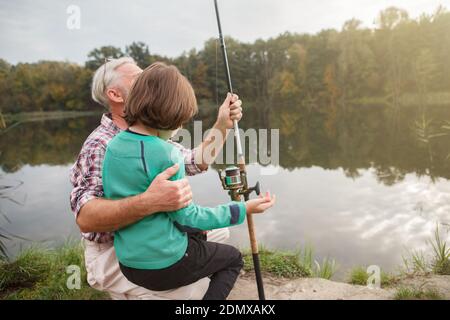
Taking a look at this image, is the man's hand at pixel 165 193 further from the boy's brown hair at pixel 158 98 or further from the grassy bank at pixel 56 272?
the grassy bank at pixel 56 272

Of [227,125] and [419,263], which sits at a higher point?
[227,125]

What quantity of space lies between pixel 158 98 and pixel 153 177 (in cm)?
37

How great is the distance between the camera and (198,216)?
1693mm

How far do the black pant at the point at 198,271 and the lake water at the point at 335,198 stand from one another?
3.34 m

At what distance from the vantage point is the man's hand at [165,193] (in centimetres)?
161

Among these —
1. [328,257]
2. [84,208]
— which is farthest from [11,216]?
[84,208]

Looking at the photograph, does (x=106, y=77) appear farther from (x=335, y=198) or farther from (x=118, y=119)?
(x=335, y=198)

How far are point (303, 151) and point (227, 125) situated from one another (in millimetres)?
12628

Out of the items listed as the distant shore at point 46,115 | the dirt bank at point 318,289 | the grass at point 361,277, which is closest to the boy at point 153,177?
the dirt bank at point 318,289

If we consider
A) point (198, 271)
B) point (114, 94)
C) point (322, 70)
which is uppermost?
point (322, 70)

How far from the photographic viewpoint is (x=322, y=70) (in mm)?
46438

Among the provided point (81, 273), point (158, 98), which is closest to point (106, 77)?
point (158, 98)

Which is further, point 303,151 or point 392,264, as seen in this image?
point 303,151
